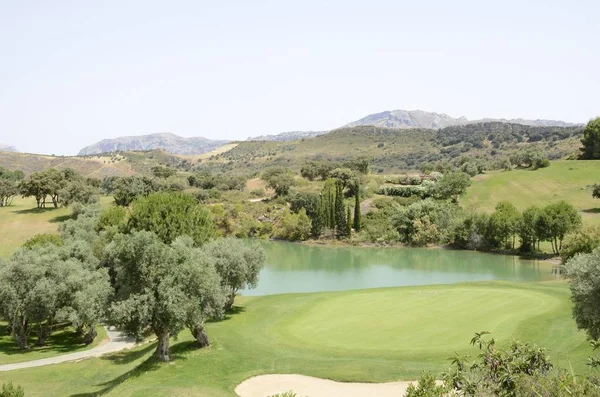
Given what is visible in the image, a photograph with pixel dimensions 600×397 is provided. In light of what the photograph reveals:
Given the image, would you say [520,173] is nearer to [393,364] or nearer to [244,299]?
[244,299]

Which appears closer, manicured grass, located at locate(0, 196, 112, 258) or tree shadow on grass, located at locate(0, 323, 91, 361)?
tree shadow on grass, located at locate(0, 323, 91, 361)

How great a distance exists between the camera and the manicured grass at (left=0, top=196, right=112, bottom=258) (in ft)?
234

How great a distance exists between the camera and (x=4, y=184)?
88625 mm

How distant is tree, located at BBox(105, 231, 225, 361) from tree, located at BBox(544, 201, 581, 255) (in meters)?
50.0

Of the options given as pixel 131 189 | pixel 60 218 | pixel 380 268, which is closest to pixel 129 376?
pixel 380 268

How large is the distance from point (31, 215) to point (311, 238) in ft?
148

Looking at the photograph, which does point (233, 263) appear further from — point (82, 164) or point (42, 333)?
point (82, 164)

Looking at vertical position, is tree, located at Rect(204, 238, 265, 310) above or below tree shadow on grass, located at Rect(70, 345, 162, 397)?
above

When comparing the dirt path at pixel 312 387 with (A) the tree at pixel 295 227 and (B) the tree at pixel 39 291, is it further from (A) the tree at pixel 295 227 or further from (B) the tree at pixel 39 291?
(A) the tree at pixel 295 227

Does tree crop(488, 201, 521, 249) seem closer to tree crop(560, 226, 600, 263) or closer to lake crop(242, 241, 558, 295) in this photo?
lake crop(242, 241, 558, 295)

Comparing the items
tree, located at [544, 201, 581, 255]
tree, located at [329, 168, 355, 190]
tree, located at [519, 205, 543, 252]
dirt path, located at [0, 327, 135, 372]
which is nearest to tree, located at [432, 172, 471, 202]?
tree, located at [329, 168, 355, 190]

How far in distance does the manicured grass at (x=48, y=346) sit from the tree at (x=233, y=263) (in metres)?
8.82

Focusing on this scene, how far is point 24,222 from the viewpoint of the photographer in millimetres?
77500

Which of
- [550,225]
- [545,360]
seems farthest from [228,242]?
[550,225]
